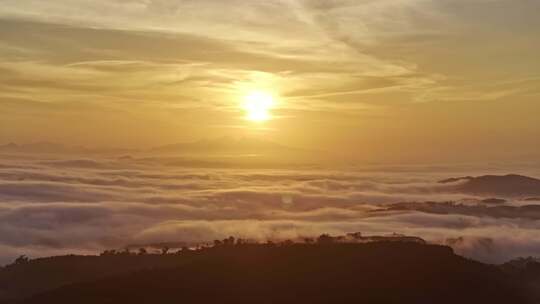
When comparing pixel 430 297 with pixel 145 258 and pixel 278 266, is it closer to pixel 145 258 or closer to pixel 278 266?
pixel 278 266

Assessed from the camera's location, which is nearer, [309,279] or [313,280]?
[313,280]

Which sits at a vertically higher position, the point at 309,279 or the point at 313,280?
the point at 309,279

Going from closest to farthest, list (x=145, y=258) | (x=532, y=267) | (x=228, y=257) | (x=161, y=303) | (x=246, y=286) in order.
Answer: (x=161, y=303) → (x=246, y=286) → (x=228, y=257) → (x=532, y=267) → (x=145, y=258)

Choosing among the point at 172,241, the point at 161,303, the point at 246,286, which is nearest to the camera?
the point at 161,303

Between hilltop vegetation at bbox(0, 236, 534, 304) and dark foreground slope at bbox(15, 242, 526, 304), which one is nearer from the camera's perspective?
dark foreground slope at bbox(15, 242, 526, 304)

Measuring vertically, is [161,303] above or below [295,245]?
below

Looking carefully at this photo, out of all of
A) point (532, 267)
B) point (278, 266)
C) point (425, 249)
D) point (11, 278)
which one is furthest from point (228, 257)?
point (532, 267)

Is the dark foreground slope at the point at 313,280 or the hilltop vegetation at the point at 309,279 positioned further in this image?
the hilltop vegetation at the point at 309,279

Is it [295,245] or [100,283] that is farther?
[295,245]
